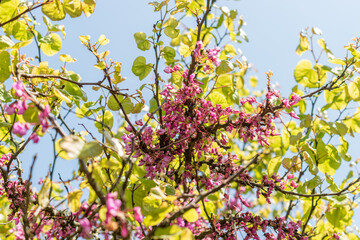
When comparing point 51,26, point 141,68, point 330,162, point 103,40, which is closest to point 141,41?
point 141,68

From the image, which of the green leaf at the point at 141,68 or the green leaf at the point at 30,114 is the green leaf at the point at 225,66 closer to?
the green leaf at the point at 141,68

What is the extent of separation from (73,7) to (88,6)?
0.28 ft

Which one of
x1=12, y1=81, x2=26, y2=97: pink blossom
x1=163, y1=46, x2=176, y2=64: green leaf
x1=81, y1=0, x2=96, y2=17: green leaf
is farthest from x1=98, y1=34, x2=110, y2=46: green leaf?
x1=12, y1=81, x2=26, y2=97: pink blossom

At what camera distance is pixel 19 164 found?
1.92 metres

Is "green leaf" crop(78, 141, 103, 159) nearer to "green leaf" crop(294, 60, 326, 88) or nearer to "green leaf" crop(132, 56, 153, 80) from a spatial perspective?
"green leaf" crop(132, 56, 153, 80)

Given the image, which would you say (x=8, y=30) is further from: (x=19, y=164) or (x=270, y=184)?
(x=270, y=184)

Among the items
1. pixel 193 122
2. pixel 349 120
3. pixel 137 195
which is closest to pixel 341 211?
pixel 349 120

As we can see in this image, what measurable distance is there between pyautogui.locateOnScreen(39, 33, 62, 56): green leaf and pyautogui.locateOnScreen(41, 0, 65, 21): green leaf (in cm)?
16

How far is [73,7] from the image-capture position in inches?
57.4

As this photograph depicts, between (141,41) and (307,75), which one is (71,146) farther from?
(307,75)

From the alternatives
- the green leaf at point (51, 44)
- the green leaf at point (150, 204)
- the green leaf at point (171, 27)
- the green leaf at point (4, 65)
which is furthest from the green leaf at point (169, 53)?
the green leaf at point (150, 204)

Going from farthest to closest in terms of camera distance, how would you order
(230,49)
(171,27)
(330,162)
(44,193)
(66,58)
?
A: (230,49)
(330,162)
(171,27)
(66,58)
(44,193)

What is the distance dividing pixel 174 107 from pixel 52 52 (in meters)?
0.77

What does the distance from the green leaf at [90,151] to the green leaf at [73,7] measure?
2.90 feet
